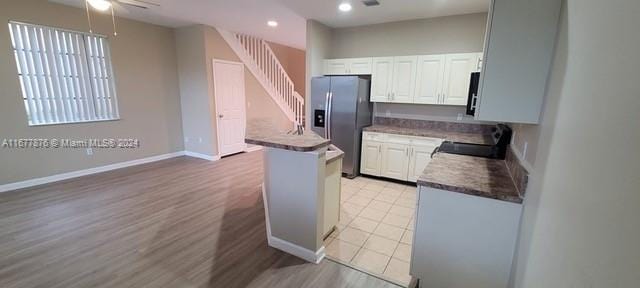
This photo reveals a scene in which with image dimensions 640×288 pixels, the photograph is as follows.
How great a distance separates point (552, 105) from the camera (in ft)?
4.37

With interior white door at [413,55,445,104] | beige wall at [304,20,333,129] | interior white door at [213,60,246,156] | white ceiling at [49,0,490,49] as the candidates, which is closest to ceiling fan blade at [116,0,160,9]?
white ceiling at [49,0,490,49]

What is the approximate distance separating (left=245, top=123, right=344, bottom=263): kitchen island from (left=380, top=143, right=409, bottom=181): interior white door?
1.87 metres

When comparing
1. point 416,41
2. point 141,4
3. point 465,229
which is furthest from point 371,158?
point 141,4

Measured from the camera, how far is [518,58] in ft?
5.03

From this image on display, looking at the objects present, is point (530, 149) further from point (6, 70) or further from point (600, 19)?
point (6, 70)

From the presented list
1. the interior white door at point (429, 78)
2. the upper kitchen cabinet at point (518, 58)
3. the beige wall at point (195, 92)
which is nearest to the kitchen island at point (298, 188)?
the upper kitchen cabinet at point (518, 58)

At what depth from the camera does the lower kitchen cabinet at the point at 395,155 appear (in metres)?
3.95

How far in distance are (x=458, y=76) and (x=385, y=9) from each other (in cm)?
141

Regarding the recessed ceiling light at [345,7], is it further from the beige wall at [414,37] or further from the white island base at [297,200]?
the white island base at [297,200]

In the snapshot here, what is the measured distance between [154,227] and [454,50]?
461cm

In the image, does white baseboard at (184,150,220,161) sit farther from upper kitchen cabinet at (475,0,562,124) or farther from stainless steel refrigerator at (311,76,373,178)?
upper kitchen cabinet at (475,0,562,124)

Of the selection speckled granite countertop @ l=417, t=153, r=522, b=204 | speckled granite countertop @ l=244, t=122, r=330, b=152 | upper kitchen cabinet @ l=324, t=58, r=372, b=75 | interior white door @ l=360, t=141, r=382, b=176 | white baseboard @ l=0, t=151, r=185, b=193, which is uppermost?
upper kitchen cabinet @ l=324, t=58, r=372, b=75

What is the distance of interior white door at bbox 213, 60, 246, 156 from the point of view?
5.39m

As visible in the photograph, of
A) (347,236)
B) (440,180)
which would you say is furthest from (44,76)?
(440,180)
